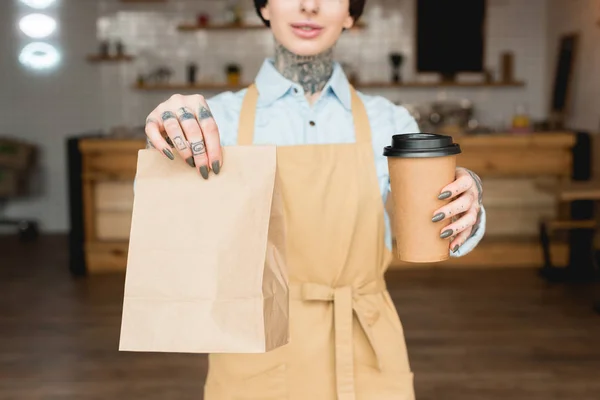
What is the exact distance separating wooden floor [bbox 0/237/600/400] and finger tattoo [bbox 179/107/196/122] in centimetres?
261

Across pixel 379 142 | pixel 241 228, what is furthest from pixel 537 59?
pixel 241 228

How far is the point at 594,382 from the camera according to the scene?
143 inches

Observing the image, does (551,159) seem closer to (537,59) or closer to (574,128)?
(574,128)

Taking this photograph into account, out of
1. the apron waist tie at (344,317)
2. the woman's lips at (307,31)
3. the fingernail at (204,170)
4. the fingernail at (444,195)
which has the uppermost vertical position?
the woman's lips at (307,31)

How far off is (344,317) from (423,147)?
0.47 m

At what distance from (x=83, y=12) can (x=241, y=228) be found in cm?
751

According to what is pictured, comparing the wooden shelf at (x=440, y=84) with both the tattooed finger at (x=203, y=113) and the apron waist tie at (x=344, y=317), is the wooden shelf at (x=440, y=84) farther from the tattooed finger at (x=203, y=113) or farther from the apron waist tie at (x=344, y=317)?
the tattooed finger at (x=203, y=113)

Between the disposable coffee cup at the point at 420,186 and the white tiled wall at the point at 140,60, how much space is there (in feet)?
22.4

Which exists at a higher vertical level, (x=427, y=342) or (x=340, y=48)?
(x=340, y=48)

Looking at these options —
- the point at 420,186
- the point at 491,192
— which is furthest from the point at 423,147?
the point at 491,192

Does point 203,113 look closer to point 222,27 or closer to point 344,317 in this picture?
point 344,317

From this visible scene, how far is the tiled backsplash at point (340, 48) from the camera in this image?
790 cm

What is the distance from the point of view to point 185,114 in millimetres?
1136

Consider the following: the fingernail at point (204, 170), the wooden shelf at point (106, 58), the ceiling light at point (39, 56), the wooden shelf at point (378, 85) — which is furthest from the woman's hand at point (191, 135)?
the ceiling light at point (39, 56)
